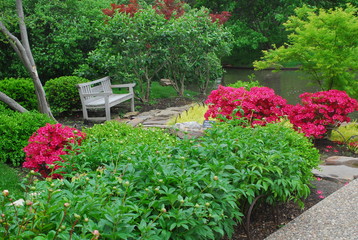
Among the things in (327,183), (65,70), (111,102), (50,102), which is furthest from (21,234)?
(65,70)

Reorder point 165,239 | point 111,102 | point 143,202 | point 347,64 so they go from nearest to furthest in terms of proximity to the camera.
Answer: point 165,239 → point 143,202 → point 347,64 → point 111,102

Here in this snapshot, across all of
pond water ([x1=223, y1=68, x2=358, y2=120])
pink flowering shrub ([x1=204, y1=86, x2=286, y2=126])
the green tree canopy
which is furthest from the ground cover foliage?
pond water ([x1=223, y1=68, x2=358, y2=120])

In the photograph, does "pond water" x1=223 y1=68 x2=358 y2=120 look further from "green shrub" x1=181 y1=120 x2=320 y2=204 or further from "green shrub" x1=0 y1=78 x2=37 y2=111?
"green shrub" x1=181 y1=120 x2=320 y2=204

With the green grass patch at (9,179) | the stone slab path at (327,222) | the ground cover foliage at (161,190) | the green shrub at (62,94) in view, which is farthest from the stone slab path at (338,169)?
the green shrub at (62,94)

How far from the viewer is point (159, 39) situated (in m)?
9.16

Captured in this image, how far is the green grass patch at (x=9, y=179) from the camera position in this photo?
4398 millimetres

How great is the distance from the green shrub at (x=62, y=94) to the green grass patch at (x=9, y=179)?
3373mm

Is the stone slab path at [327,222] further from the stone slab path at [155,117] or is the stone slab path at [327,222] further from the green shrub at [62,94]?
the green shrub at [62,94]

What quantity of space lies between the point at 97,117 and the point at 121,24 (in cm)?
248

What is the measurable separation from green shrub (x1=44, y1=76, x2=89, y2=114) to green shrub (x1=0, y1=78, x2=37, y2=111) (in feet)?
1.40

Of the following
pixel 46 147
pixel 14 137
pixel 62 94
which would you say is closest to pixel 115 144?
pixel 46 147

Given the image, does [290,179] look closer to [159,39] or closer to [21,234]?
[21,234]

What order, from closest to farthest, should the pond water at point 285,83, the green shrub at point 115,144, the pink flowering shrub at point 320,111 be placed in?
the green shrub at point 115,144, the pink flowering shrub at point 320,111, the pond water at point 285,83

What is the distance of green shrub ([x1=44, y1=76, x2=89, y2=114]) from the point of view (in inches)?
332
